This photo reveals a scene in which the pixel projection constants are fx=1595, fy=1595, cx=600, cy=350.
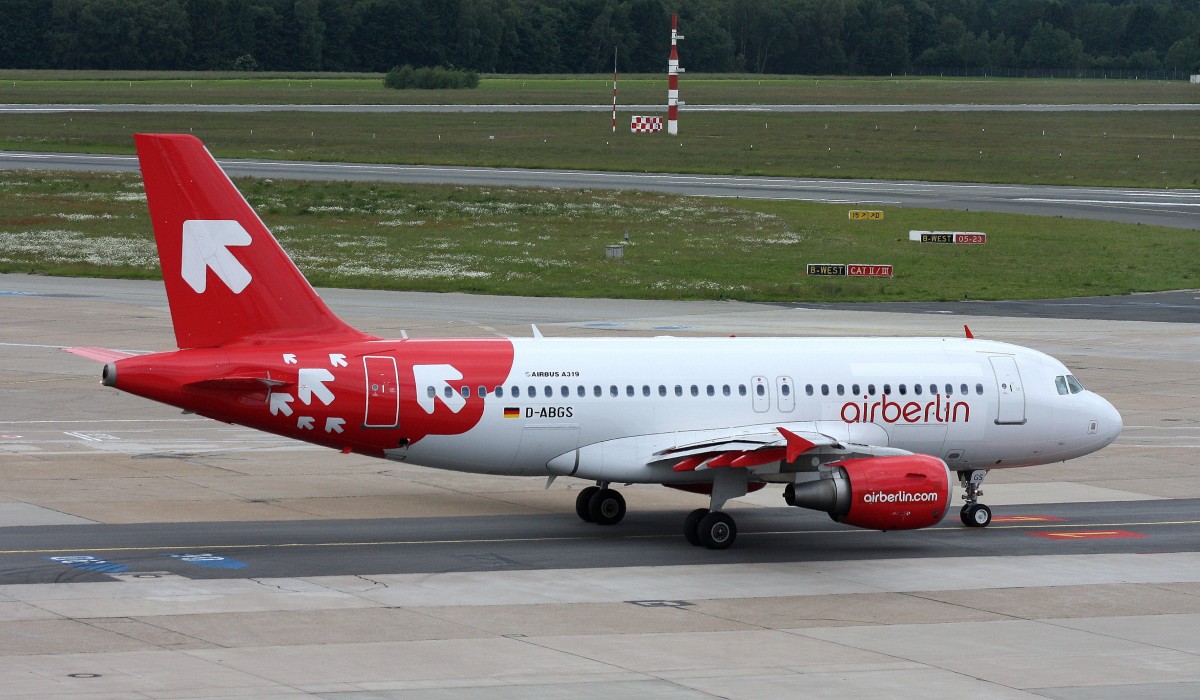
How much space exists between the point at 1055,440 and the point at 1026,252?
4952 centimetres

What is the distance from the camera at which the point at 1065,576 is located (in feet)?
93.3

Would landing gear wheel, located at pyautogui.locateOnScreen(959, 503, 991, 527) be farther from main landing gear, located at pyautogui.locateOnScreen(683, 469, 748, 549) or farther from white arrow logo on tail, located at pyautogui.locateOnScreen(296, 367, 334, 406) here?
white arrow logo on tail, located at pyautogui.locateOnScreen(296, 367, 334, 406)

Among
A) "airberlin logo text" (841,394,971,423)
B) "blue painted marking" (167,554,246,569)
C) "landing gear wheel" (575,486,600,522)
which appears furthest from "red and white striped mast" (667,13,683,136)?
"blue painted marking" (167,554,246,569)

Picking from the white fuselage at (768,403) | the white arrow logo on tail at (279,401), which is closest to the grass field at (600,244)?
the white fuselage at (768,403)

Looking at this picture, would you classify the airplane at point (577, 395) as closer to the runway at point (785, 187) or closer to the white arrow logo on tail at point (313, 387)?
the white arrow logo on tail at point (313, 387)

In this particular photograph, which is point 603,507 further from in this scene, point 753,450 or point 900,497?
point 900,497

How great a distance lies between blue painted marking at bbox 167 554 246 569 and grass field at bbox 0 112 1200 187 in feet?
306

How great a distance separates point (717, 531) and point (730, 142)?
115 meters

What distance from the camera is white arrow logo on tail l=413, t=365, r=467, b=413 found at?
29.2 m

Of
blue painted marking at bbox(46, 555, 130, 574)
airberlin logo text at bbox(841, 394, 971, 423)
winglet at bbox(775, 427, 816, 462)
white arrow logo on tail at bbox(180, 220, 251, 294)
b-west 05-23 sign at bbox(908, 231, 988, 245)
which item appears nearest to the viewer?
blue painted marking at bbox(46, 555, 130, 574)

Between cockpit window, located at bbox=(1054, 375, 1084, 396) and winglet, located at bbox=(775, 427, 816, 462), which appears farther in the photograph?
cockpit window, located at bbox=(1054, 375, 1084, 396)

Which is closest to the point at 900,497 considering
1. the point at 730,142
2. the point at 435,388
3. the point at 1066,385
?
the point at 1066,385

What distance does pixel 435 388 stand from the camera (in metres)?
29.4

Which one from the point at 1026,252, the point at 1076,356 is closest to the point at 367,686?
the point at 1076,356
